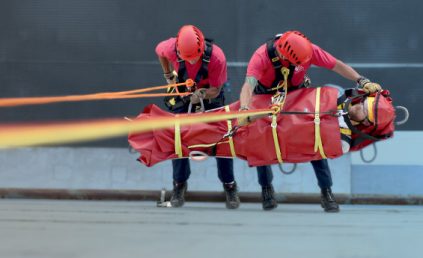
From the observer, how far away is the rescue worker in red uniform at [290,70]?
5047mm

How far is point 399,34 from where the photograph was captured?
6.87 m

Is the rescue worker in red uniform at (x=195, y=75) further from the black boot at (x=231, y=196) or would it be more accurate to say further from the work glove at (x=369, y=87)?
the work glove at (x=369, y=87)

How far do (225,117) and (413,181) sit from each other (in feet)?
8.61

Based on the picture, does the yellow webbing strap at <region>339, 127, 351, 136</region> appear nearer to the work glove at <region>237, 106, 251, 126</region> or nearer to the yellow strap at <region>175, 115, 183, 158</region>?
the work glove at <region>237, 106, 251, 126</region>

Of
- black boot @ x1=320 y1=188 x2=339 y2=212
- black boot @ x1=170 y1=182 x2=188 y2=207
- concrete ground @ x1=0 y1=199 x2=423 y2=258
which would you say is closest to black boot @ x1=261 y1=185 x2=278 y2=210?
concrete ground @ x1=0 y1=199 x2=423 y2=258

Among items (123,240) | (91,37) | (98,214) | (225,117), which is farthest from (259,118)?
(91,37)

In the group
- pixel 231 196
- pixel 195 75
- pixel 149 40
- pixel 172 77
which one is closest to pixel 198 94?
pixel 195 75

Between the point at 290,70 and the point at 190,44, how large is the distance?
79 centimetres

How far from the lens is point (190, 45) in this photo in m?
5.23

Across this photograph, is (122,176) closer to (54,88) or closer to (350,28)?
(54,88)

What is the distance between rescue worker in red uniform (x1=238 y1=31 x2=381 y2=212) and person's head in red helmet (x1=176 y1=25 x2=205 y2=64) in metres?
0.41

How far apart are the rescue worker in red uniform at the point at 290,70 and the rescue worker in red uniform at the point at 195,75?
1.01 ft

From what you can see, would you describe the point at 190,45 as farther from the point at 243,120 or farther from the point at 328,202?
the point at 328,202

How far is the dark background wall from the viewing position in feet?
22.5
